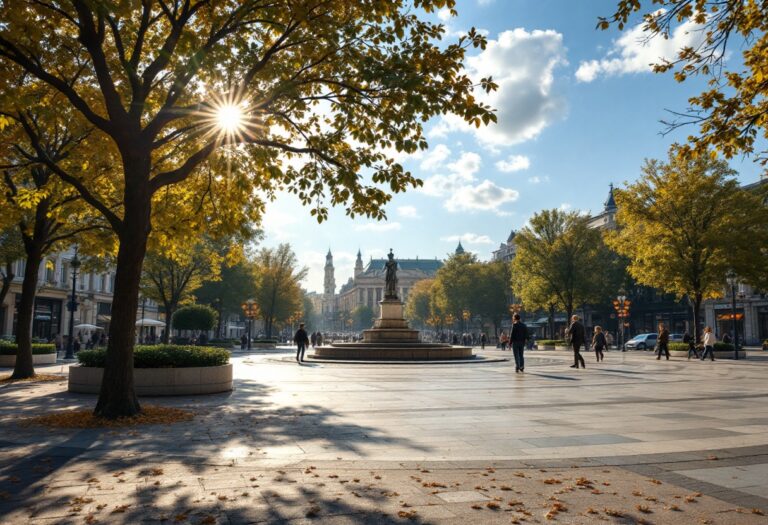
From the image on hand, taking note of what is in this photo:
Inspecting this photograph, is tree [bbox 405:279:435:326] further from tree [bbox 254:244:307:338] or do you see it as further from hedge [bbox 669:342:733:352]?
hedge [bbox 669:342:733:352]

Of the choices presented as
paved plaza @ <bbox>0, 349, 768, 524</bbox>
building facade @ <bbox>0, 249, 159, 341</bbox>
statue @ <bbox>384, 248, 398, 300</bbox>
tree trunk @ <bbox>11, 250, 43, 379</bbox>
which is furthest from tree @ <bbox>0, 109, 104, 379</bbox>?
building facade @ <bbox>0, 249, 159, 341</bbox>

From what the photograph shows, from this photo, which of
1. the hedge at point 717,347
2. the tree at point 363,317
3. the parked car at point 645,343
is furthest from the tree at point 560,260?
the tree at point 363,317

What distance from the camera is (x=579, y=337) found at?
22.3 meters

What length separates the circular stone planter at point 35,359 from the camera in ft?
76.0

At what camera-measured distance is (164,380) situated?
1341 centimetres

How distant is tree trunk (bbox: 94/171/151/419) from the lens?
9.67 meters

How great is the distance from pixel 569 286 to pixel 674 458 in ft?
161

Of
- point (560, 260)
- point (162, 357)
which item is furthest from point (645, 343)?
point (162, 357)

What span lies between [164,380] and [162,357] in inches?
22.7

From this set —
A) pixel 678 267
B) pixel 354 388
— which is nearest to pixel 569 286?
pixel 678 267

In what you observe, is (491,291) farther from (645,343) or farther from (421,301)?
(645,343)

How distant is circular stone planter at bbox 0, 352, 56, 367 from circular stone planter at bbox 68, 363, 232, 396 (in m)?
11.7

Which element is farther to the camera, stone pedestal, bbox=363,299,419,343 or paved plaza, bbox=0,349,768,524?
stone pedestal, bbox=363,299,419,343

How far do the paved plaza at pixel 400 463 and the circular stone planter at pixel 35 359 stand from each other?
13.2m
